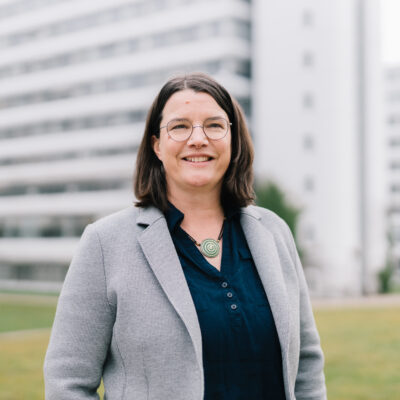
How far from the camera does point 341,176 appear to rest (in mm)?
33094

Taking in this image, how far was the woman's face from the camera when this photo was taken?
2061mm

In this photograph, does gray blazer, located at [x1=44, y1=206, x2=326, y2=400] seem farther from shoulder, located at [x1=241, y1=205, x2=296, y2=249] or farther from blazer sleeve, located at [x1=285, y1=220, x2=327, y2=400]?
shoulder, located at [x1=241, y1=205, x2=296, y2=249]

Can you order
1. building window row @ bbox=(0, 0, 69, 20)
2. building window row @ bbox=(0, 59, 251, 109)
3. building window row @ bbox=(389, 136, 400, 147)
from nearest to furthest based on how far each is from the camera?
1. building window row @ bbox=(0, 59, 251, 109)
2. building window row @ bbox=(0, 0, 69, 20)
3. building window row @ bbox=(389, 136, 400, 147)

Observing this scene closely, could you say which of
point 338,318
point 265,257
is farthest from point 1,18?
point 265,257

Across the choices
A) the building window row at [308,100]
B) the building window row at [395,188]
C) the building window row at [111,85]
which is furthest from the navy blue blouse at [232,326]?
the building window row at [395,188]

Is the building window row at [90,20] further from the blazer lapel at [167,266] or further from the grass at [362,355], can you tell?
the blazer lapel at [167,266]

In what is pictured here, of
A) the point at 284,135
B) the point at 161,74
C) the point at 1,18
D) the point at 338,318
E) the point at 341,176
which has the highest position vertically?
the point at 1,18

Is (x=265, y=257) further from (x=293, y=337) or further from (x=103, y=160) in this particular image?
(x=103, y=160)

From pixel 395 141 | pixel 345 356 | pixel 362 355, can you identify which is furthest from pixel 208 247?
pixel 395 141

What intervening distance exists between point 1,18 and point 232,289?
5192 cm

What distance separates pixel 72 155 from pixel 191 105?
1651 inches

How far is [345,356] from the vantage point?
11555 mm

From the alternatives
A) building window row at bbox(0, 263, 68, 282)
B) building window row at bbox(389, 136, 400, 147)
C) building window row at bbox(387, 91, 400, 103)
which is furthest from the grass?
building window row at bbox(387, 91, 400, 103)

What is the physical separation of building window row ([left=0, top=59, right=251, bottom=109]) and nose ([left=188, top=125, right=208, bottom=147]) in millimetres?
33456
